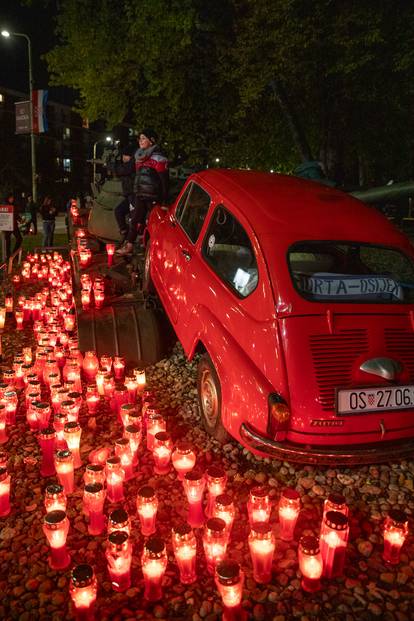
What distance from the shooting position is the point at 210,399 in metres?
4.44

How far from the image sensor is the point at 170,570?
3.00 meters

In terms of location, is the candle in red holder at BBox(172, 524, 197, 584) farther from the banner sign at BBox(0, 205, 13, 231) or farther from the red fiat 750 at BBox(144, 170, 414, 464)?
the banner sign at BBox(0, 205, 13, 231)

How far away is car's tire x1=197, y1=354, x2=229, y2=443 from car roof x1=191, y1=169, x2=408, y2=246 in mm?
1288

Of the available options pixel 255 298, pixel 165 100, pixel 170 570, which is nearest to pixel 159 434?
pixel 170 570

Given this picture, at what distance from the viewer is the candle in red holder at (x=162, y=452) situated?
3881mm

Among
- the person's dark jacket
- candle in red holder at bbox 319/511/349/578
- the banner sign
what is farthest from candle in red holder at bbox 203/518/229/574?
the banner sign

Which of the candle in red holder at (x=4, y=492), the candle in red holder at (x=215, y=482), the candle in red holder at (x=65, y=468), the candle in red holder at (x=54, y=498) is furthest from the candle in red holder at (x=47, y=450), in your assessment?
the candle in red holder at (x=215, y=482)

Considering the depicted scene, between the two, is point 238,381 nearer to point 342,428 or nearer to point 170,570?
point 342,428

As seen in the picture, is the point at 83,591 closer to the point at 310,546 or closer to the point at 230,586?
the point at 230,586

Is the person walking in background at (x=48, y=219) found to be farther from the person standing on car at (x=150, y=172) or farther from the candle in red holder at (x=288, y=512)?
the candle in red holder at (x=288, y=512)

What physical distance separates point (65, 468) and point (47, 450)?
40 cm

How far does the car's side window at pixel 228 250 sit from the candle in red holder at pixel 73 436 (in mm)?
1744

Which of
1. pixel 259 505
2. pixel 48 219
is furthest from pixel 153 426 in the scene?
pixel 48 219

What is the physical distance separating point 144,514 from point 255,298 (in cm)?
176
